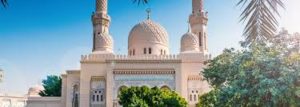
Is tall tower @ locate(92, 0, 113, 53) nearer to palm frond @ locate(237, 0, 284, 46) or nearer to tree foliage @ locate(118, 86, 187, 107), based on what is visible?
tree foliage @ locate(118, 86, 187, 107)

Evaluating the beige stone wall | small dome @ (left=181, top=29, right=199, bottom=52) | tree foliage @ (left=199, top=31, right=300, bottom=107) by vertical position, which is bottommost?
the beige stone wall

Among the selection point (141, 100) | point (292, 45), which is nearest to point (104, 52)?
point (141, 100)

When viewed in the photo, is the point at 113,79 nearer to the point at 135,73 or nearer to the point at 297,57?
the point at 135,73

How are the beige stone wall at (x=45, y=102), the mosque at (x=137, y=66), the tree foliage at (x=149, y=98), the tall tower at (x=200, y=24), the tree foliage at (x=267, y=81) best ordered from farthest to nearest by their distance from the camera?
1. the beige stone wall at (x=45, y=102)
2. the tall tower at (x=200, y=24)
3. the mosque at (x=137, y=66)
4. the tree foliage at (x=149, y=98)
5. the tree foliage at (x=267, y=81)

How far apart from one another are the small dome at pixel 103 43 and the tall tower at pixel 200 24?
6.49 m

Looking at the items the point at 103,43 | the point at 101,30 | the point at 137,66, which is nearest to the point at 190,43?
the point at 137,66

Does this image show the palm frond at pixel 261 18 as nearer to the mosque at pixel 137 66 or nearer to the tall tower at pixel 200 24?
the mosque at pixel 137 66

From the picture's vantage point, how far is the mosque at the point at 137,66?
27.7 metres

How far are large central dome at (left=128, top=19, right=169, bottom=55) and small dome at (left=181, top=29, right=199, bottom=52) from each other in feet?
6.88

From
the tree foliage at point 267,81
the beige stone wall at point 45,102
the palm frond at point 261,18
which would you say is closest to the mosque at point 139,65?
the beige stone wall at point 45,102

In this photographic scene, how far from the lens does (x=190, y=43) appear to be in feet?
97.6

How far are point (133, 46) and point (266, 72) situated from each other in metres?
21.5

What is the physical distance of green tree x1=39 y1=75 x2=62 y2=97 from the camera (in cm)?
4183

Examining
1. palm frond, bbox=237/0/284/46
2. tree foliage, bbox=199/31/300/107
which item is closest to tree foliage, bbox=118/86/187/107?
tree foliage, bbox=199/31/300/107
